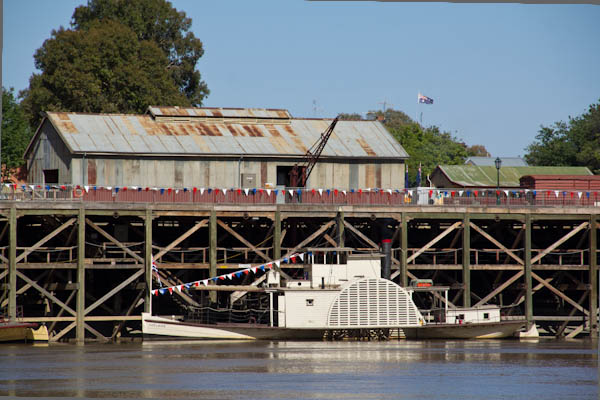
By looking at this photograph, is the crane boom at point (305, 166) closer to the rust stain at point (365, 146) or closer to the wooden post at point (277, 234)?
the rust stain at point (365, 146)

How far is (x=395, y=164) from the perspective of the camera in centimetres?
5641

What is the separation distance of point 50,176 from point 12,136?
18.7 metres

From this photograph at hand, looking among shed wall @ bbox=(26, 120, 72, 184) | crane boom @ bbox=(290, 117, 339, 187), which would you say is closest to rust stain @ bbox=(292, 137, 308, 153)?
crane boom @ bbox=(290, 117, 339, 187)

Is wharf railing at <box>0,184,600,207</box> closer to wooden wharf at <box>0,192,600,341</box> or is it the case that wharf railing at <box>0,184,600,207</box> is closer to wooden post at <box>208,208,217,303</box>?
wooden wharf at <box>0,192,600,341</box>

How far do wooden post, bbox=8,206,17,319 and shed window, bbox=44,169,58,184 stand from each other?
30.8 ft

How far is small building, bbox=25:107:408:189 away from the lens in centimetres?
5300

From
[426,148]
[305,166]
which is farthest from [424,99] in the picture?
[305,166]

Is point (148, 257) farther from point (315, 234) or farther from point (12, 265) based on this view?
point (315, 234)

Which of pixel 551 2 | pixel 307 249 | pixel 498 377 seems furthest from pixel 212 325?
pixel 551 2

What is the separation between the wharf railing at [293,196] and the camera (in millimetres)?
48719

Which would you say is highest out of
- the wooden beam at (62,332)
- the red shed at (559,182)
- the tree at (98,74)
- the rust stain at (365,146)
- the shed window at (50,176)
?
the tree at (98,74)

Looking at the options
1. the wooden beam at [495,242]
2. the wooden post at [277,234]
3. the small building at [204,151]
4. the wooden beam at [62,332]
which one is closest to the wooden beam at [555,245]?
the wooden beam at [495,242]

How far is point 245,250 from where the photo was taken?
49.3 m

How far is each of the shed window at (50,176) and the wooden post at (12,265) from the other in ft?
30.8
